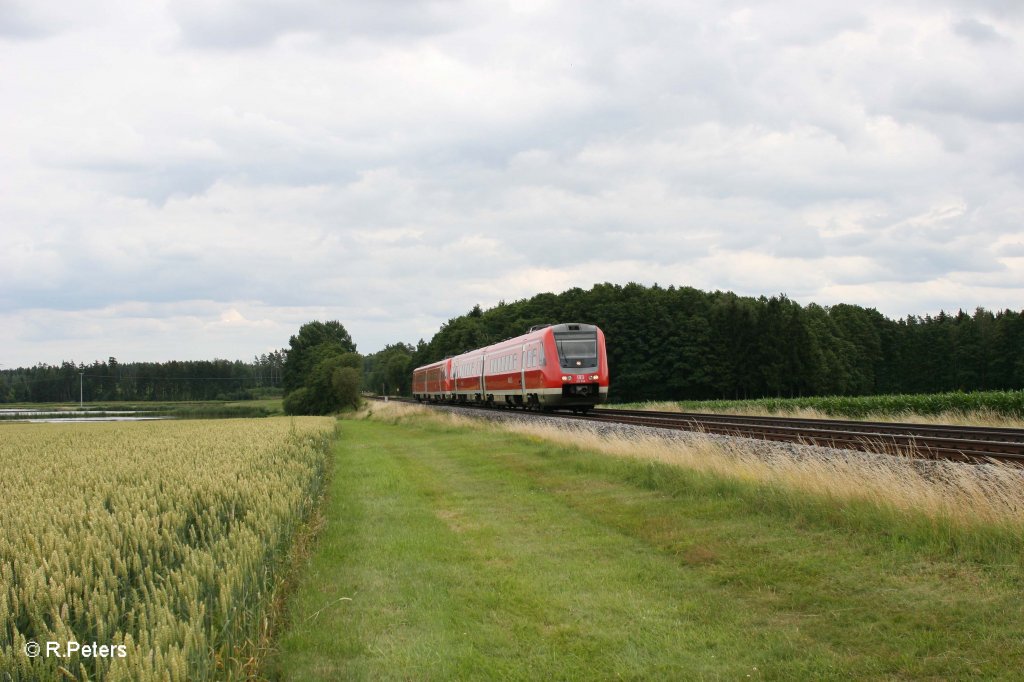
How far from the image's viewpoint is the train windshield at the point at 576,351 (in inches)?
1213

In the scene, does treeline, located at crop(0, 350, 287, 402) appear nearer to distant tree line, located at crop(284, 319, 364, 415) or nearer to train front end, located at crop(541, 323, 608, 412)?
distant tree line, located at crop(284, 319, 364, 415)

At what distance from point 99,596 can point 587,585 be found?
496 centimetres

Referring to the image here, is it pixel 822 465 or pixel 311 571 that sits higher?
pixel 822 465

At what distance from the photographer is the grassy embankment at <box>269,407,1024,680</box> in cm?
619

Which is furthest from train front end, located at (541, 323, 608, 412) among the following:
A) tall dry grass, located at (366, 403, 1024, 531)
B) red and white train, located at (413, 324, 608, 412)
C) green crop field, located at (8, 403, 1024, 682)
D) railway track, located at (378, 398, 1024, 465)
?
green crop field, located at (8, 403, 1024, 682)

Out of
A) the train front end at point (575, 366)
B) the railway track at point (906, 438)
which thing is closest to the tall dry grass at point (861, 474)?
the railway track at point (906, 438)

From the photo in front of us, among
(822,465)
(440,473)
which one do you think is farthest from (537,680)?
(440,473)

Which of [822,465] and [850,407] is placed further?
[850,407]

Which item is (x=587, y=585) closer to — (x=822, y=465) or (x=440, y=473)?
(x=822, y=465)

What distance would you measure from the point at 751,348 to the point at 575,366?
50.9 meters

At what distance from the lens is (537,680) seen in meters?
6.02

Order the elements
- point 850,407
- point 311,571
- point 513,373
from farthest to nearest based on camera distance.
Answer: point 513,373 < point 850,407 < point 311,571

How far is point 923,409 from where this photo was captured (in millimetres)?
29391

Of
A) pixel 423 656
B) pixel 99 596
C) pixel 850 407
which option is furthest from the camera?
pixel 850 407
